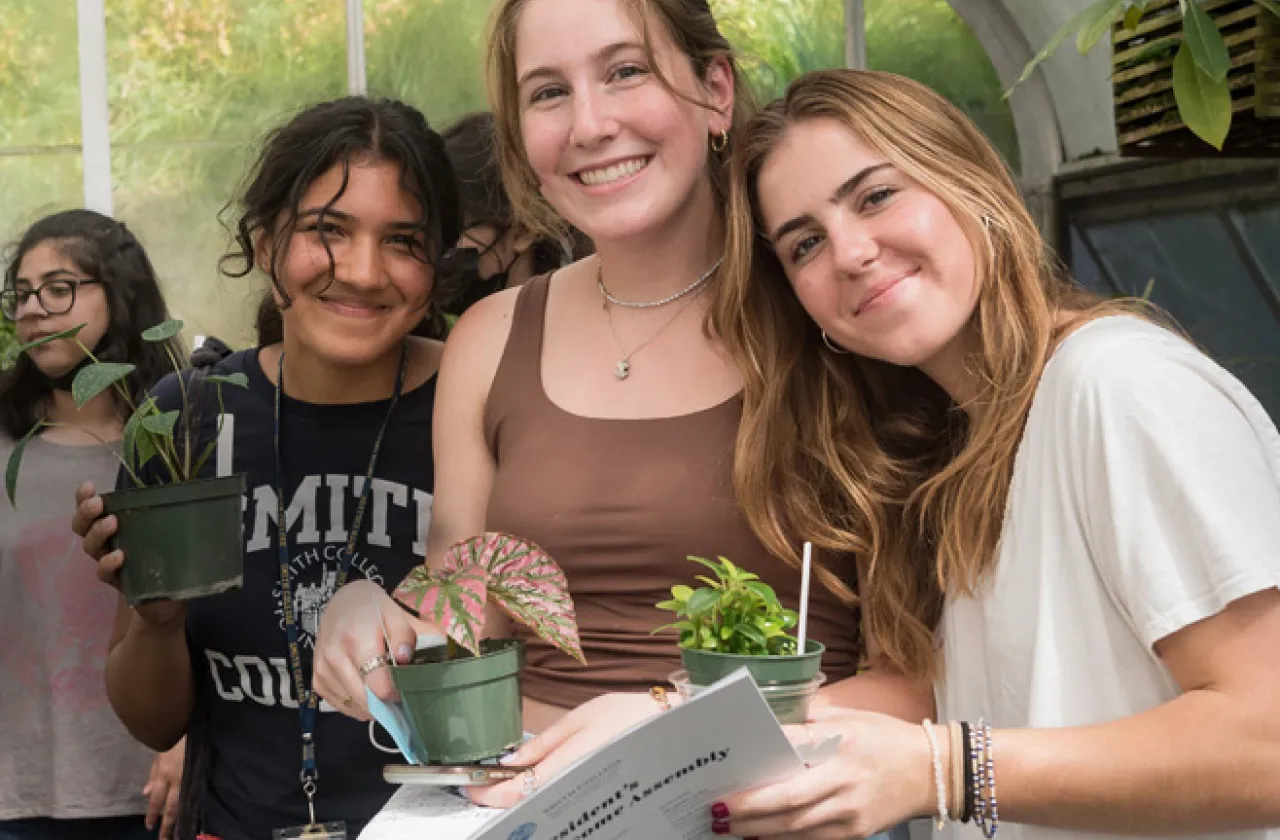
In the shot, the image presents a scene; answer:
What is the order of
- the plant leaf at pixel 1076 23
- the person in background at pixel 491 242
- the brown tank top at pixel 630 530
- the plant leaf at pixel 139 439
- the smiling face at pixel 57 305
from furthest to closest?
the smiling face at pixel 57 305 → the person in background at pixel 491 242 → the plant leaf at pixel 1076 23 → the plant leaf at pixel 139 439 → the brown tank top at pixel 630 530

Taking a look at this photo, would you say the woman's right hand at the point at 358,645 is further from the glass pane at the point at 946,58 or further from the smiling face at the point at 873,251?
the glass pane at the point at 946,58

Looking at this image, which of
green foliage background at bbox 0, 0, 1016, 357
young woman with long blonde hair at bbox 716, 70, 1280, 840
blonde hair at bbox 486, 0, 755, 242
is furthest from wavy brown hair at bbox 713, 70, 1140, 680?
green foliage background at bbox 0, 0, 1016, 357

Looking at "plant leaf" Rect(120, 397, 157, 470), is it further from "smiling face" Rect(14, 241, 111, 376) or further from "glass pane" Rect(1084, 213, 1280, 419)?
"glass pane" Rect(1084, 213, 1280, 419)

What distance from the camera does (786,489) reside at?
5.00 feet

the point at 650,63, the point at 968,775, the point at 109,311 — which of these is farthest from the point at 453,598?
the point at 109,311

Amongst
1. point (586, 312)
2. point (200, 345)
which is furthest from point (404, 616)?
point (200, 345)

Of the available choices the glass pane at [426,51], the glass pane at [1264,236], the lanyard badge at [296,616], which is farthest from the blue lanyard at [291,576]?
the glass pane at [426,51]

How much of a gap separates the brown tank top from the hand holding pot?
9.1 inches

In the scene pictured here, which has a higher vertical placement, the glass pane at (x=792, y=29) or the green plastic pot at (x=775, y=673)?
the glass pane at (x=792, y=29)

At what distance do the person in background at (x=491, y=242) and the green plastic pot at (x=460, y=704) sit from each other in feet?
3.71

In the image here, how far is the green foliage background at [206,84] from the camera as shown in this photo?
4.27m

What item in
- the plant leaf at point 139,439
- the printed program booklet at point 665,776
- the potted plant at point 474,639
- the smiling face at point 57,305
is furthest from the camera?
the smiling face at point 57,305

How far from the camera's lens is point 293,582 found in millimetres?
1884

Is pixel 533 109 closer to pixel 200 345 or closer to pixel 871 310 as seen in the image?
pixel 871 310
